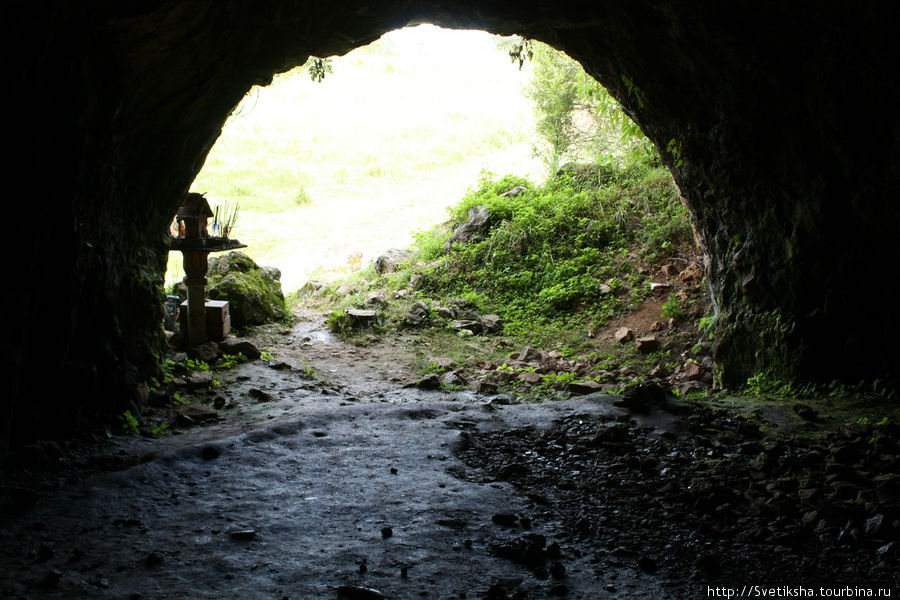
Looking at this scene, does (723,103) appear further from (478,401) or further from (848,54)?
(478,401)

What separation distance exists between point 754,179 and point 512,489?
4.01m

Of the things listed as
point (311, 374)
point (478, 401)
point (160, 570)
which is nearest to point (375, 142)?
point (311, 374)

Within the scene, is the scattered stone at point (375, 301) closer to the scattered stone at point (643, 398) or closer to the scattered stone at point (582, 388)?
the scattered stone at point (582, 388)

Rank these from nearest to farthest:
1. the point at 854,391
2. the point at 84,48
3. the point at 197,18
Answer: the point at 84,48 < the point at 197,18 < the point at 854,391

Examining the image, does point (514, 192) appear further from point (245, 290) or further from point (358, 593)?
point (358, 593)

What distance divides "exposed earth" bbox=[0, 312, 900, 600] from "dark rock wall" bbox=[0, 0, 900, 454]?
2.61 feet

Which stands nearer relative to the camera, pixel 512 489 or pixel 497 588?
pixel 497 588

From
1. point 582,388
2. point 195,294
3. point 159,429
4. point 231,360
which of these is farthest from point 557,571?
point 195,294

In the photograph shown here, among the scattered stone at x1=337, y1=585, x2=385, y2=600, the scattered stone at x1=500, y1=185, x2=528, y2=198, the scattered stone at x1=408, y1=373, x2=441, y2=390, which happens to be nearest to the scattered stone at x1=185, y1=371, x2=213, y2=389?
the scattered stone at x1=408, y1=373, x2=441, y2=390

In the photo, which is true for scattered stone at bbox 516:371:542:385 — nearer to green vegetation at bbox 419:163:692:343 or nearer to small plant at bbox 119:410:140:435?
green vegetation at bbox 419:163:692:343

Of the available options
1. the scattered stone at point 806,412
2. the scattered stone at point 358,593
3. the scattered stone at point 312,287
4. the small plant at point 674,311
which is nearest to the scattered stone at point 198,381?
the scattered stone at point 358,593

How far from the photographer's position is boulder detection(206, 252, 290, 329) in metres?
10.0

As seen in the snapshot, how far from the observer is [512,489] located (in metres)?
3.77

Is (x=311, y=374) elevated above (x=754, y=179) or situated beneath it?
situated beneath
